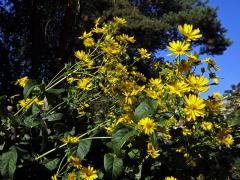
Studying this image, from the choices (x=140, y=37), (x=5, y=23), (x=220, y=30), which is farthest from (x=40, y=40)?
(x=220, y=30)

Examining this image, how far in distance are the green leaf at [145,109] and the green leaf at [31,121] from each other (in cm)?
39

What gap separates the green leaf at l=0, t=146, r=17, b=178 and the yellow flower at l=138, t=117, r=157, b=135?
0.48 m

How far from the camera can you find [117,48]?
2.37 m

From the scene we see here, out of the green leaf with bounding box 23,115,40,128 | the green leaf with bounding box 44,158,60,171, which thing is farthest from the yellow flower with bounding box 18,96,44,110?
the green leaf with bounding box 44,158,60,171

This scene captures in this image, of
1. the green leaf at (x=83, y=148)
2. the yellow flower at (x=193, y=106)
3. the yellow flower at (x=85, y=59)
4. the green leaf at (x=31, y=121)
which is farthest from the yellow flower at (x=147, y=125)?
the yellow flower at (x=85, y=59)

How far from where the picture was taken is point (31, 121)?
1755mm

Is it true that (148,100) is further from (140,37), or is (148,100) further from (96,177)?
(140,37)

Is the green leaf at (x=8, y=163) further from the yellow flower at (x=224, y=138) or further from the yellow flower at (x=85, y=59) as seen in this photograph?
the yellow flower at (x=224, y=138)

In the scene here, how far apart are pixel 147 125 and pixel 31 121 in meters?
0.45

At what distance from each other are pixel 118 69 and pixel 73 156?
2.08ft

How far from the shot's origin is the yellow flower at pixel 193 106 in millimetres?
1621

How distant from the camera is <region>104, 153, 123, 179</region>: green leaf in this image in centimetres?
176

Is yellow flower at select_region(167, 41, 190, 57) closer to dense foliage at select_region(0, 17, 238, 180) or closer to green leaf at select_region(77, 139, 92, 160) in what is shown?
dense foliage at select_region(0, 17, 238, 180)

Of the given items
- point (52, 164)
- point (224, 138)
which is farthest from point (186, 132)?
point (52, 164)
